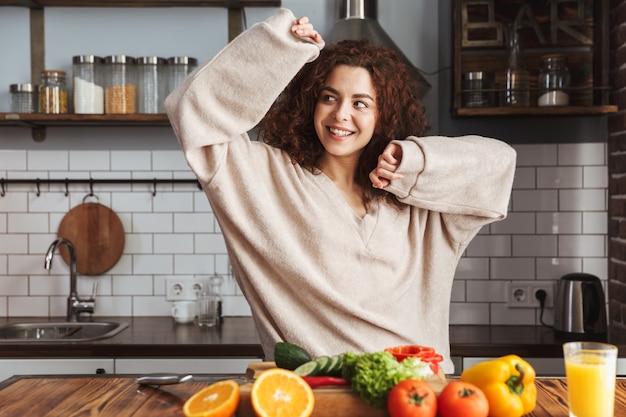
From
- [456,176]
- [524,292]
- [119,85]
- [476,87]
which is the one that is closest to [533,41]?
[476,87]

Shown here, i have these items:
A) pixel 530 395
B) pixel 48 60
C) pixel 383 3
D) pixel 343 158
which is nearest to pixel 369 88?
pixel 343 158

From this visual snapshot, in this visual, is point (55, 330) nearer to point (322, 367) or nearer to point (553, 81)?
point (322, 367)

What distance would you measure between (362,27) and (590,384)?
208cm

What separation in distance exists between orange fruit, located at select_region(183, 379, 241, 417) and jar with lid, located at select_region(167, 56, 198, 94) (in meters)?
2.02

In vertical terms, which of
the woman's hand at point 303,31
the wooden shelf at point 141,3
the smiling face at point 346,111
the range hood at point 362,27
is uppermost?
the wooden shelf at point 141,3

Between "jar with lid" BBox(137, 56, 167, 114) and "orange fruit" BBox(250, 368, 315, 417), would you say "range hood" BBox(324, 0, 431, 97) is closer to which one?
"jar with lid" BBox(137, 56, 167, 114)

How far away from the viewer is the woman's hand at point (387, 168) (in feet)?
6.27

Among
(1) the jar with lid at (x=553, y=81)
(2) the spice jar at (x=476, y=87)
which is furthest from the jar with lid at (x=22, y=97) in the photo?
(1) the jar with lid at (x=553, y=81)

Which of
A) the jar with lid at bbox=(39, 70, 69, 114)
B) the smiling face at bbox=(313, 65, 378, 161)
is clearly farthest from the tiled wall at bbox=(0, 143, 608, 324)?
the smiling face at bbox=(313, 65, 378, 161)

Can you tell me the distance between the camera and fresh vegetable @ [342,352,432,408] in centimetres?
126

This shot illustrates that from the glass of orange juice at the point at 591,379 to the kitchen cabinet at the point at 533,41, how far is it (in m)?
1.80

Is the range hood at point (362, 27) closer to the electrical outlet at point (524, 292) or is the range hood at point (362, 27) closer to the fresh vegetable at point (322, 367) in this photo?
the electrical outlet at point (524, 292)

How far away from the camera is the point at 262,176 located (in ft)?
6.62

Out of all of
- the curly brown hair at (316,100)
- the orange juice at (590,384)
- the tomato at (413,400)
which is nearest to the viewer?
the tomato at (413,400)
